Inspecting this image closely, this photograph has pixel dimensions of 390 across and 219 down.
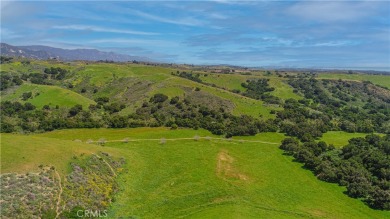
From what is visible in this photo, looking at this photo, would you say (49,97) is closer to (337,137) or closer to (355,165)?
(337,137)

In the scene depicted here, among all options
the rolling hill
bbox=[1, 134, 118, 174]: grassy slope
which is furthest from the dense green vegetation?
bbox=[1, 134, 118, 174]: grassy slope

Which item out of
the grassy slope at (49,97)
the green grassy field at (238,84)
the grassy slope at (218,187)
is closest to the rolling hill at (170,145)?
the grassy slope at (218,187)

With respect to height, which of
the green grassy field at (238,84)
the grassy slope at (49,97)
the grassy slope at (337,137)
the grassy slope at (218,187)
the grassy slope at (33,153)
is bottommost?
the grassy slope at (218,187)

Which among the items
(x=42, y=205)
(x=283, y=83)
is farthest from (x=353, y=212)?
(x=283, y=83)

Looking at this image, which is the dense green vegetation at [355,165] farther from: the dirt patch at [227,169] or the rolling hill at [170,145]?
the dirt patch at [227,169]

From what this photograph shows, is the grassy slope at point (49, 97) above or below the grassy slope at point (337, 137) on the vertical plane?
above

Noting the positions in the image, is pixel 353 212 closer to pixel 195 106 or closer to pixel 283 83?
pixel 195 106

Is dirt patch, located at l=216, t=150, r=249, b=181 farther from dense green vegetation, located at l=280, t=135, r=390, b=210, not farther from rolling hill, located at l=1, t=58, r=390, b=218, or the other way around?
dense green vegetation, located at l=280, t=135, r=390, b=210
